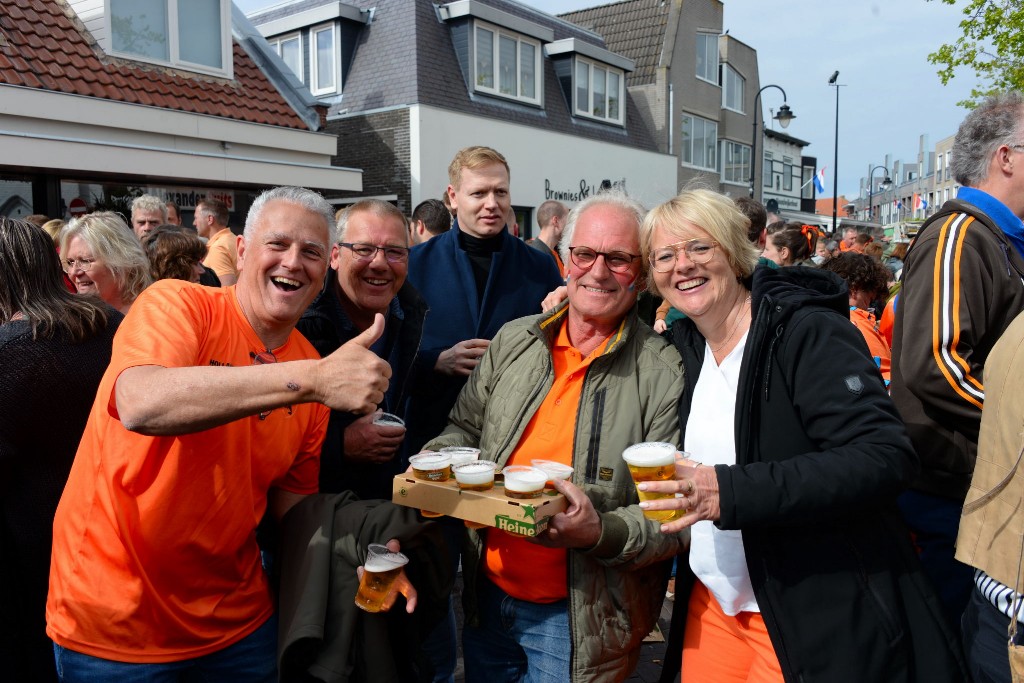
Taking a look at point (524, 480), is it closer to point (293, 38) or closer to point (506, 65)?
point (506, 65)

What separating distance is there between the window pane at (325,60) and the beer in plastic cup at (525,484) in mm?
17835

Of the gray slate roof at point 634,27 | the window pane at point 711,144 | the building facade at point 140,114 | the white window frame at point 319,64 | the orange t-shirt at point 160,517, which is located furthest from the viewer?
the window pane at point 711,144

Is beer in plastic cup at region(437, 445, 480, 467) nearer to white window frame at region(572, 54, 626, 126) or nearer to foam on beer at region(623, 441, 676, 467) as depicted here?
foam on beer at region(623, 441, 676, 467)

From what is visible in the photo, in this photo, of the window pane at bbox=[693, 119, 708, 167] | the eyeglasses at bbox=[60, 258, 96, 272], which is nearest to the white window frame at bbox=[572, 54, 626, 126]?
the window pane at bbox=[693, 119, 708, 167]

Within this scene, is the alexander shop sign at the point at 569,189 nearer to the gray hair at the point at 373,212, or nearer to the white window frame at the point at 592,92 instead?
the white window frame at the point at 592,92

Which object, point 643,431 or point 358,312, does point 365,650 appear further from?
point 358,312

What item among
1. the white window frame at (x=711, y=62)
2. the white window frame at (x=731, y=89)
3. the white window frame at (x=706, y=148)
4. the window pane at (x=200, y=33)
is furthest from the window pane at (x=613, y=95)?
the window pane at (x=200, y=33)

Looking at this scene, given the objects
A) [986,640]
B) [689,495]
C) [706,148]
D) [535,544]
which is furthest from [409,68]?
[986,640]

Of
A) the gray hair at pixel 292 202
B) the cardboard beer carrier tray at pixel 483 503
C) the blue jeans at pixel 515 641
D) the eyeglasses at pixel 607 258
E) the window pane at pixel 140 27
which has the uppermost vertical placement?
the window pane at pixel 140 27

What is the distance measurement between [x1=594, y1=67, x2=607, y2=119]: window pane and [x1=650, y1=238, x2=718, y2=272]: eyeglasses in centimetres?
2040

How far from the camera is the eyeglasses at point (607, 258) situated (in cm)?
254

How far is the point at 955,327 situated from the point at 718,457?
34.5 inches

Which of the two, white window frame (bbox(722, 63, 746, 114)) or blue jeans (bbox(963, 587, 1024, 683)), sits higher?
white window frame (bbox(722, 63, 746, 114))

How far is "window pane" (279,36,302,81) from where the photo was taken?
1850cm
